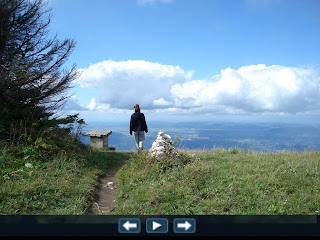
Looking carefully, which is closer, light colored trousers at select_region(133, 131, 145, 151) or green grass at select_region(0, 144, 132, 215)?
green grass at select_region(0, 144, 132, 215)

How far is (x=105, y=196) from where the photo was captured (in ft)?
21.5

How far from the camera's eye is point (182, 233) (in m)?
1.80

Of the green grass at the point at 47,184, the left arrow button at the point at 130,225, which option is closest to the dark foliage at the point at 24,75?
the green grass at the point at 47,184

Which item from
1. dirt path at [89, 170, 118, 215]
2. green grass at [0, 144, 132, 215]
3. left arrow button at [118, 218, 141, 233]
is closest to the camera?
left arrow button at [118, 218, 141, 233]

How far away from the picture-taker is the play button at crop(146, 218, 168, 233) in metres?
1.79

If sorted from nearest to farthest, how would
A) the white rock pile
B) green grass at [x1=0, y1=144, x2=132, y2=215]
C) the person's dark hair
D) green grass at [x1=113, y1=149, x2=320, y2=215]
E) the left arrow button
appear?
the left arrow button, green grass at [x1=113, y1=149, x2=320, y2=215], green grass at [x1=0, y1=144, x2=132, y2=215], the white rock pile, the person's dark hair

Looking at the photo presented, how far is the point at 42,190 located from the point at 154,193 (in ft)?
9.63

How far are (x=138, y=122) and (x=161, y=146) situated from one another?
2.52 meters

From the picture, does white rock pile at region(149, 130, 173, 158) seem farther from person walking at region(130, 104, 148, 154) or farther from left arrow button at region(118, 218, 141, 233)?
left arrow button at region(118, 218, 141, 233)

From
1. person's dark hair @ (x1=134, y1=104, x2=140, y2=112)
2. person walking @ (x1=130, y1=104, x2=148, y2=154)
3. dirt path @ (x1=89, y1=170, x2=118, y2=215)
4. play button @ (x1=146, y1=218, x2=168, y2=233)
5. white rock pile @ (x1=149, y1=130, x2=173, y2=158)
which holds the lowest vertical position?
dirt path @ (x1=89, y1=170, x2=118, y2=215)

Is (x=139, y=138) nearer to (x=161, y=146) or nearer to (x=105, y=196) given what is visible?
(x=161, y=146)

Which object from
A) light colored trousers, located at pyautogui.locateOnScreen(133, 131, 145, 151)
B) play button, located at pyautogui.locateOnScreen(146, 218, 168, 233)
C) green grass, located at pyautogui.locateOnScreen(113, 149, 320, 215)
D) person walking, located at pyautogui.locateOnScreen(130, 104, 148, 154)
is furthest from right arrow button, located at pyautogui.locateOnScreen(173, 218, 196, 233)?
light colored trousers, located at pyautogui.locateOnScreen(133, 131, 145, 151)

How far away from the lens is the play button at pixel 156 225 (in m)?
1.79

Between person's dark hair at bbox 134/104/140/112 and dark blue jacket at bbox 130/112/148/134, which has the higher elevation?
person's dark hair at bbox 134/104/140/112
